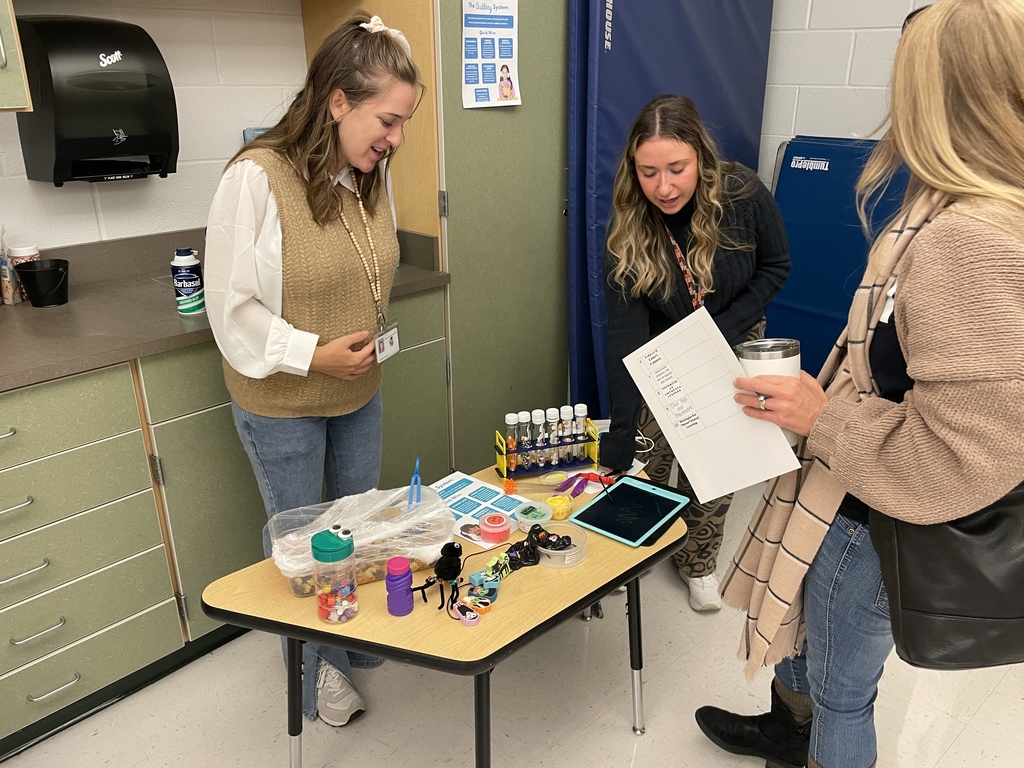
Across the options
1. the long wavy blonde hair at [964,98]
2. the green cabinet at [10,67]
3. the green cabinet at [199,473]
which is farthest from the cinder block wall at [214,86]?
the long wavy blonde hair at [964,98]

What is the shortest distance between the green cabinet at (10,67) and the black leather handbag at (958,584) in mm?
1930

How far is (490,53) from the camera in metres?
2.36

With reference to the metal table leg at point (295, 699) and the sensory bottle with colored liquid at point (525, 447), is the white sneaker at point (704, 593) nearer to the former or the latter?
the sensory bottle with colored liquid at point (525, 447)

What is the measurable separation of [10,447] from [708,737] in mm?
1771

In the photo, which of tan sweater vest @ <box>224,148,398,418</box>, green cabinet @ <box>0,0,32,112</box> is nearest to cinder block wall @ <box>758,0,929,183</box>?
tan sweater vest @ <box>224,148,398,418</box>

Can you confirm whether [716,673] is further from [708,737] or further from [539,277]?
[539,277]

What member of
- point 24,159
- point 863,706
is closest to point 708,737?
point 863,706

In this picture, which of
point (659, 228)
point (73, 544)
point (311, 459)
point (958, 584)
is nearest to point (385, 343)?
point (311, 459)

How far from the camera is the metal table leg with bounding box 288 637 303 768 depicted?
1.56 m

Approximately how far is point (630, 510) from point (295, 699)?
2.68 feet

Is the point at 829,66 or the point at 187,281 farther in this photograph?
the point at 829,66

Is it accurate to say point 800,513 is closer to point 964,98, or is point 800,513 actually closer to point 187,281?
point 964,98

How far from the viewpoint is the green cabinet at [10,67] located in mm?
1670

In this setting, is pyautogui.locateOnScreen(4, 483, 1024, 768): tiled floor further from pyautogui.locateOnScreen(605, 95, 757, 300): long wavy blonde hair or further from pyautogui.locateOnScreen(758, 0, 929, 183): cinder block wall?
pyautogui.locateOnScreen(758, 0, 929, 183): cinder block wall
